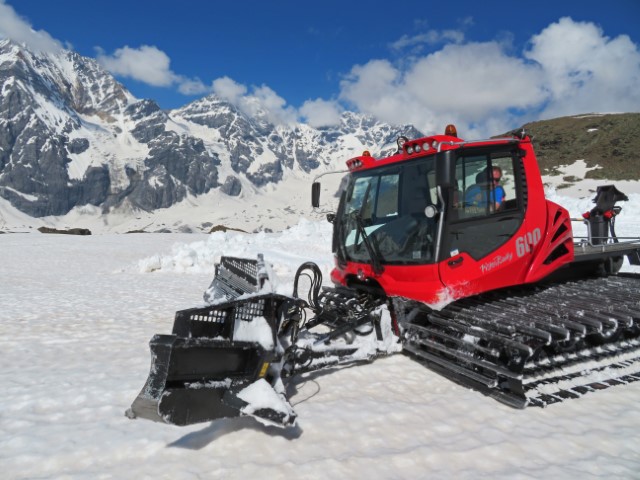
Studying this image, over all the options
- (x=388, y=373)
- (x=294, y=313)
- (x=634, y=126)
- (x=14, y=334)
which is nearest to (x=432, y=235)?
(x=388, y=373)

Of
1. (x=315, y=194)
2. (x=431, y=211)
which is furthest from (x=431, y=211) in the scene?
(x=315, y=194)

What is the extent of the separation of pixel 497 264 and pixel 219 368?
3.44 metres

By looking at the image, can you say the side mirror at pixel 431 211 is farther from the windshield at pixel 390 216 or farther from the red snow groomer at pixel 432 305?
the windshield at pixel 390 216

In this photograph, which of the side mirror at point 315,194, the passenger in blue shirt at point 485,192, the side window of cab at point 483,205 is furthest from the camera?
the side mirror at point 315,194

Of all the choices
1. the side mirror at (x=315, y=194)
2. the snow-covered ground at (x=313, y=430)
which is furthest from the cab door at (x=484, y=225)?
the side mirror at (x=315, y=194)

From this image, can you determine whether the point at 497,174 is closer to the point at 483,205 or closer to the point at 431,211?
the point at 483,205

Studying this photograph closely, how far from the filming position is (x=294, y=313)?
14.0 feet

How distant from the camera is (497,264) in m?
5.43

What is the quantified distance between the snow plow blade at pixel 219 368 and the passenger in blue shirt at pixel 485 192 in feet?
8.79

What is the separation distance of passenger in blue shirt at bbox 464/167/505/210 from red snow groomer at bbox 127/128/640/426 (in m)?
0.02

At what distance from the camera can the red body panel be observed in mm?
5160

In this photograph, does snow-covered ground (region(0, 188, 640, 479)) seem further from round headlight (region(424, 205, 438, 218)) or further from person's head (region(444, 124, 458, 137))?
person's head (region(444, 124, 458, 137))

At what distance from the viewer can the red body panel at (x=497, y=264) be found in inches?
203

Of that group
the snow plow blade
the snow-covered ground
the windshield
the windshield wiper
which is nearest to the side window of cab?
the windshield
